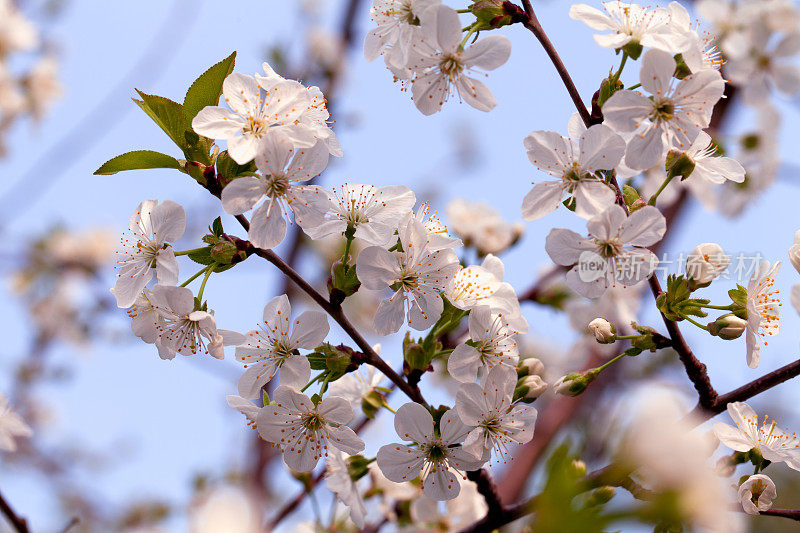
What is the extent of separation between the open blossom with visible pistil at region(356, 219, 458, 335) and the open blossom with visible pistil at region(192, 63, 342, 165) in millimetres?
232

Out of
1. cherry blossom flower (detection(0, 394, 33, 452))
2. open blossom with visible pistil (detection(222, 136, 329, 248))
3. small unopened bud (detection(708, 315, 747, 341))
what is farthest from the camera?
cherry blossom flower (detection(0, 394, 33, 452))

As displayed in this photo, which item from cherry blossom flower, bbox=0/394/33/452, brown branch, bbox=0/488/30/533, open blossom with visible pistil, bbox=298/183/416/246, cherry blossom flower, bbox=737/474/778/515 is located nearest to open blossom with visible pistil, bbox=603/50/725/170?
open blossom with visible pistil, bbox=298/183/416/246

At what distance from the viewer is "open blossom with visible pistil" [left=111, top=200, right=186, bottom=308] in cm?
113

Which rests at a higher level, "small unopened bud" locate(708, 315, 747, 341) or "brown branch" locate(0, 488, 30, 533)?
"brown branch" locate(0, 488, 30, 533)

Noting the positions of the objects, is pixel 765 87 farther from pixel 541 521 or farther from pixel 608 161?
pixel 541 521

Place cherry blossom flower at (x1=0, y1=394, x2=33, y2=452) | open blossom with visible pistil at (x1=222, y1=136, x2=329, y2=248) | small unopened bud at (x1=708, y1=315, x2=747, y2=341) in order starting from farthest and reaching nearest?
cherry blossom flower at (x1=0, y1=394, x2=33, y2=452) → small unopened bud at (x1=708, y1=315, x2=747, y2=341) → open blossom with visible pistil at (x1=222, y1=136, x2=329, y2=248)

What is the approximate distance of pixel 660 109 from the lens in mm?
1115

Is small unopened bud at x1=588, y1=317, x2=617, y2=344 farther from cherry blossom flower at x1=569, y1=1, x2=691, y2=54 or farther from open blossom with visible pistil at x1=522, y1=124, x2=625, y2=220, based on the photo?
cherry blossom flower at x1=569, y1=1, x2=691, y2=54

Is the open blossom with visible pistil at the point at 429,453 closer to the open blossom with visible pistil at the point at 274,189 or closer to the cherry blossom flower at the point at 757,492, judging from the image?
the open blossom with visible pistil at the point at 274,189

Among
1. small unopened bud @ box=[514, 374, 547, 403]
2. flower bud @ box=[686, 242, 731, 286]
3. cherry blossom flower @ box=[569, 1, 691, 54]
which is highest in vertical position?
cherry blossom flower @ box=[569, 1, 691, 54]

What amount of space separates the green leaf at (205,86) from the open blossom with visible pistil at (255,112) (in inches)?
1.2

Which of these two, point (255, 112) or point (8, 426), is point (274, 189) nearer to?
point (255, 112)

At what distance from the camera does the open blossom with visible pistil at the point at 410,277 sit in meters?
1.09

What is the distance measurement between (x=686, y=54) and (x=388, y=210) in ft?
1.92
